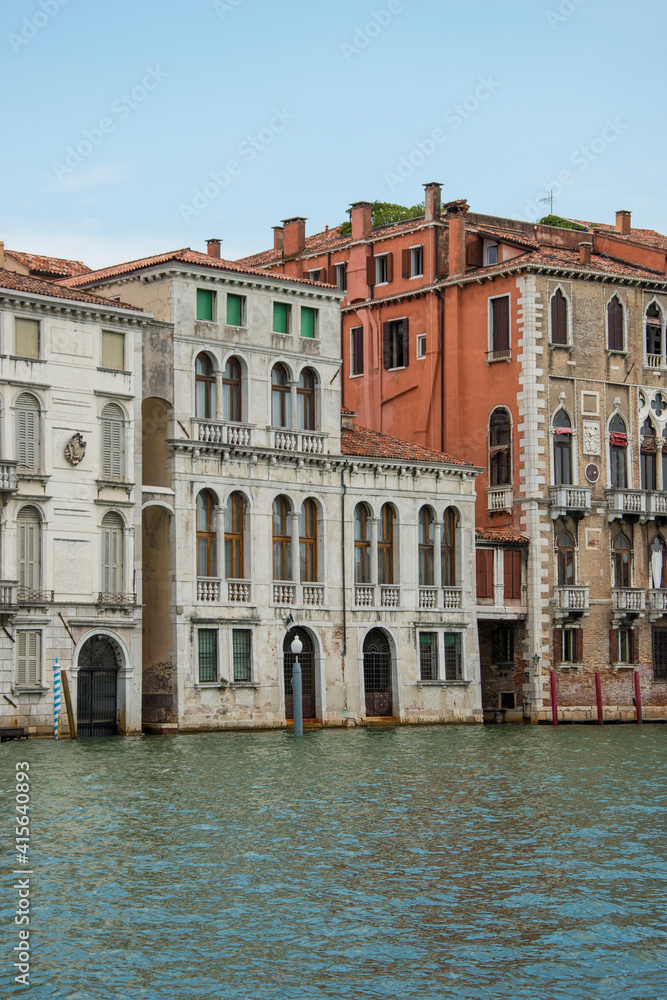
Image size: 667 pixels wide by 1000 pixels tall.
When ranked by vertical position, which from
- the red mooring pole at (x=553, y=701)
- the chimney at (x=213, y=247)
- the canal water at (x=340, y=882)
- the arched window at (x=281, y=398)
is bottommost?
the canal water at (x=340, y=882)

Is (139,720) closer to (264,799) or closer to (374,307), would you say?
(264,799)

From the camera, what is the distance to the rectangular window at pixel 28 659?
36.6m

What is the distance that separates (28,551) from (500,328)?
18.3 meters

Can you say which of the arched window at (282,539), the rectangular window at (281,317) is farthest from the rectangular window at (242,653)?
the rectangular window at (281,317)

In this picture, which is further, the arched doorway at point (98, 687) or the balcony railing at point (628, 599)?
the balcony railing at point (628, 599)

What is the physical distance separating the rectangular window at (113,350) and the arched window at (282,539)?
5.74m

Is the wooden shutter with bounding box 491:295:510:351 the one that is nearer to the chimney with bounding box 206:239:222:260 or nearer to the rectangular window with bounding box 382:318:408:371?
the rectangular window with bounding box 382:318:408:371

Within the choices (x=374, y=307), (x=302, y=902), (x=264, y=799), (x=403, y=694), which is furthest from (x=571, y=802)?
(x=374, y=307)

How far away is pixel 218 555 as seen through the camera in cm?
4116

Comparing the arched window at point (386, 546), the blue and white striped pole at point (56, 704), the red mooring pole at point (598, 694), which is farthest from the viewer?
the red mooring pole at point (598, 694)

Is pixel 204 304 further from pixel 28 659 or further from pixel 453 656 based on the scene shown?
pixel 453 656

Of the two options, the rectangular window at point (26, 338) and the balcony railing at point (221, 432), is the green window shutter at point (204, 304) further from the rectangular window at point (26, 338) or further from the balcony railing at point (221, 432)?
the rectangular window at point (26, 338)

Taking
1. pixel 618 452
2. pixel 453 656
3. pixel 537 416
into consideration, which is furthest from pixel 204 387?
pixel 618 452

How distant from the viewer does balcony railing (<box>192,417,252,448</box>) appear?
4112 centimetres
